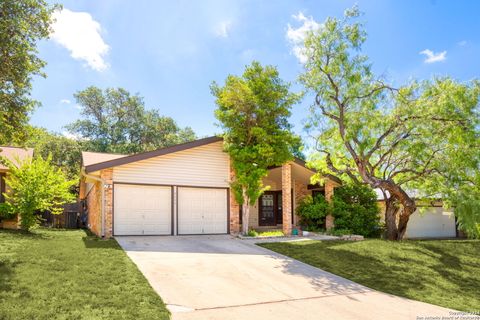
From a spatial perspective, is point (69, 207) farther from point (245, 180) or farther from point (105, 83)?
point (105, 83)

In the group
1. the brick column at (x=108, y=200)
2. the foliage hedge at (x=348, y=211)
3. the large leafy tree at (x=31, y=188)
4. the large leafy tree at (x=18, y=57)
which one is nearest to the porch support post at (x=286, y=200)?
the foliage hedge at (x=348, y=211)

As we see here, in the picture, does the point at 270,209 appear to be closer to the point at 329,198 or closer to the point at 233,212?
the point at 329,198

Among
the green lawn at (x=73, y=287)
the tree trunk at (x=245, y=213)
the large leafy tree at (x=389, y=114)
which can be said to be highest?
the large leafy tree at (x=389, y=114)

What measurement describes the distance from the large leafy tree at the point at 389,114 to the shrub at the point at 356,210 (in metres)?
1.83

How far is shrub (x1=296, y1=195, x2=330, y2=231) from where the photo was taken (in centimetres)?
1716

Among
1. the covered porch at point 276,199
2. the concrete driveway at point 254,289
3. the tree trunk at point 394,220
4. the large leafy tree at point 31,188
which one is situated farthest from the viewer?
the covered porch at point 276,199

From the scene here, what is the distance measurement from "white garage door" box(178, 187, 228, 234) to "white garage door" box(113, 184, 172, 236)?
544mm

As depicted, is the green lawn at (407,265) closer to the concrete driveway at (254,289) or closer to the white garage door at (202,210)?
the concrete driveway at (254,289)

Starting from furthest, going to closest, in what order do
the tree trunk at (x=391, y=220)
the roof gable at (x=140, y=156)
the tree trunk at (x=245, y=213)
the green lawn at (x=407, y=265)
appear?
the tree trunk at (x=391, y=220) < the tree trunk at (x=245, y=213) < the roof gable at (x=140, y=156) < the green lawn at (x=407, y=265)

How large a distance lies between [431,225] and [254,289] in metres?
18.5

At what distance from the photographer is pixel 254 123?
15.1 meters

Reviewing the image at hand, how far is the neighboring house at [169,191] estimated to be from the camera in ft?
44.8

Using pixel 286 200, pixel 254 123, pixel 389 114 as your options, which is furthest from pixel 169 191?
pixel 389 114

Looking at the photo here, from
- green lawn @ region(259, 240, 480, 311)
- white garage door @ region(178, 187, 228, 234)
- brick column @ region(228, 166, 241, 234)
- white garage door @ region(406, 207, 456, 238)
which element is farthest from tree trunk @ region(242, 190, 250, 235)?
white garage door @ region(406, 207, 456, 238)
